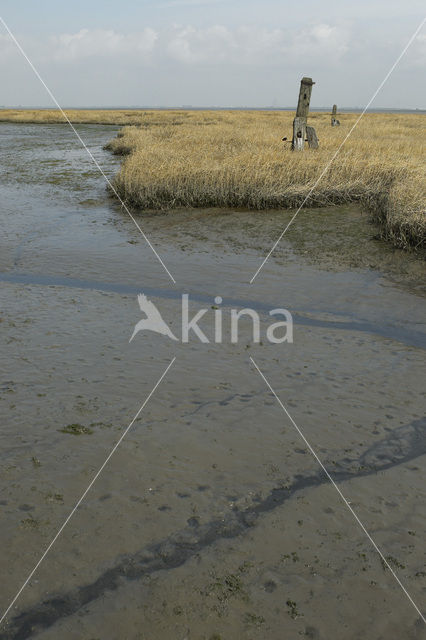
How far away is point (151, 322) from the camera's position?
5.87m

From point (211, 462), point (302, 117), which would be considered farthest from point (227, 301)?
point (302, 117)

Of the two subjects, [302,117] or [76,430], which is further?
[302,117]

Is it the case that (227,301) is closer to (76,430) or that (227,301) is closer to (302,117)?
(76,430)

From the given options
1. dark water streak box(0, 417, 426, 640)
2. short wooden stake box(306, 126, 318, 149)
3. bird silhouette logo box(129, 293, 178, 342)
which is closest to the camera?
dark water streak box(0, 417, 426, 640)

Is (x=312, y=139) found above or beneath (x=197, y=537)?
above

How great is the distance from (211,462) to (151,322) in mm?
2632

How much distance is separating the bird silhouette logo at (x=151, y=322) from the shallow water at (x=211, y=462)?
0.11 meters

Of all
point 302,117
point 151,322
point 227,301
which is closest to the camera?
point 151,322

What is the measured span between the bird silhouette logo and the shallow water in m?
0.11

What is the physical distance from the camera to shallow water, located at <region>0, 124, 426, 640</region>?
2.50 metres

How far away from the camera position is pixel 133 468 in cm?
343

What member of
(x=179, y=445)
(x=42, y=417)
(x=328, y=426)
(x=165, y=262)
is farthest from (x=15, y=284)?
(x=328, y=426)

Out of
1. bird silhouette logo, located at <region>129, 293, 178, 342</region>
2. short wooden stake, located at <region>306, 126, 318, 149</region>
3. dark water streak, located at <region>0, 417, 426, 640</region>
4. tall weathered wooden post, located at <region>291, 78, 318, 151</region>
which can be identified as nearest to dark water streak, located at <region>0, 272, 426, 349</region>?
bird silhouette logo, located at <region>129, 293, 178, 342</region>

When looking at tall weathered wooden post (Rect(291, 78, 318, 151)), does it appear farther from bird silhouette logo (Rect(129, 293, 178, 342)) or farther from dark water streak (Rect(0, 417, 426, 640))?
dark water streak (Rect(0, 417, 426, 640))
